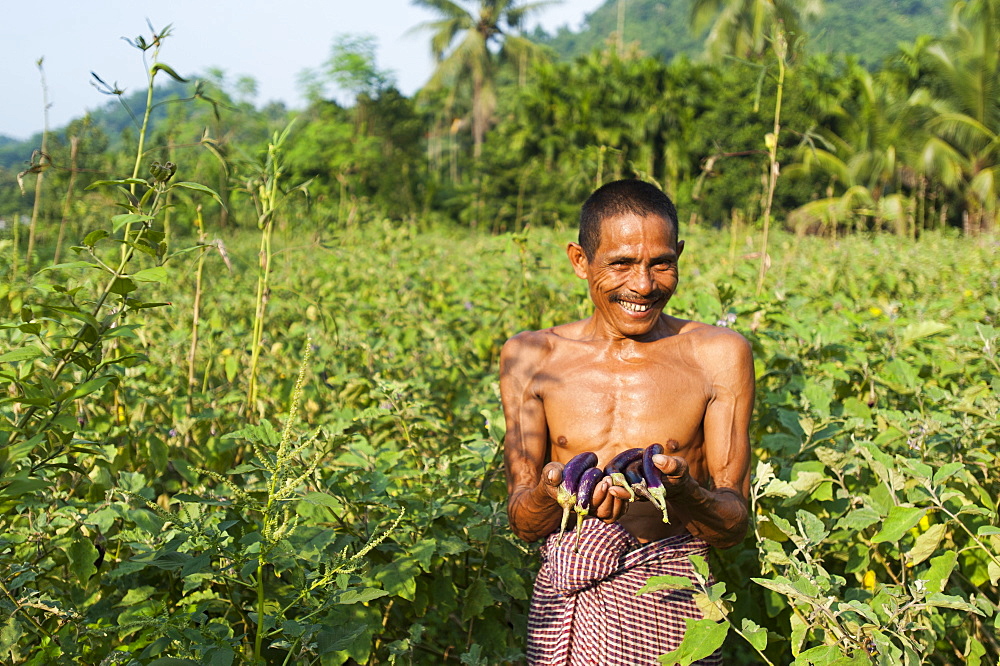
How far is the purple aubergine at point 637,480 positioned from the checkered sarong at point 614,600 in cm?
27

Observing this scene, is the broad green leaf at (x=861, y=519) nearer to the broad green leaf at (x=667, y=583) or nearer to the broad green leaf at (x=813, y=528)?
the broad green leaf at (x=813, y=528)

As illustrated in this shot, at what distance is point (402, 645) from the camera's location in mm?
1739

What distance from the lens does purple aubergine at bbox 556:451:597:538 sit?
1.33 metres

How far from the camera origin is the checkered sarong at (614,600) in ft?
5.40

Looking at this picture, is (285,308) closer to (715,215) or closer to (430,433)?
(430,433)

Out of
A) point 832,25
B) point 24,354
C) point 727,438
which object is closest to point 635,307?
point 727,438

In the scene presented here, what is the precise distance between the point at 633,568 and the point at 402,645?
0.52 meters

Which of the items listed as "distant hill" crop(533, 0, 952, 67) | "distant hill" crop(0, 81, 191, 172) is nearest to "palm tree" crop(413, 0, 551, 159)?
"distant hill" crop(0, 81, 191, 172)

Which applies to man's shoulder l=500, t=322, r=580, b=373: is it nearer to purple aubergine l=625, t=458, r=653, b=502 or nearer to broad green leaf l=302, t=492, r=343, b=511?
purple aubergine l=625, t=458, r=653, b=502

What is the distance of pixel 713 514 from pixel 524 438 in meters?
0.45

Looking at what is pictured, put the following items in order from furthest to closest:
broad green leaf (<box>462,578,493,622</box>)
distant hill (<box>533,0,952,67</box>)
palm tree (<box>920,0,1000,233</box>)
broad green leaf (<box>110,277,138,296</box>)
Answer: distant hill (<box>533,0,952,67</box>), palm tree (<box>920,0,1000,233</box>), broad green leaf (<box>462,578,493,622</box>), broad green leaf (<box>110,277,138,296</box>)

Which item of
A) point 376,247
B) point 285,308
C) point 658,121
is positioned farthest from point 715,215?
point 285,308

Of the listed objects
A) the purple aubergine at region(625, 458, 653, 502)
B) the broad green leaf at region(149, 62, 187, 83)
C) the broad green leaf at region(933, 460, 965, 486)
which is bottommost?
the broad green leaf at region(933, 460, 965, 486)

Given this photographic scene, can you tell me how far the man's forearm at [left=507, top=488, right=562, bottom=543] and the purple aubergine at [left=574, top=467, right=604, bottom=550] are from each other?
0.83 feet
